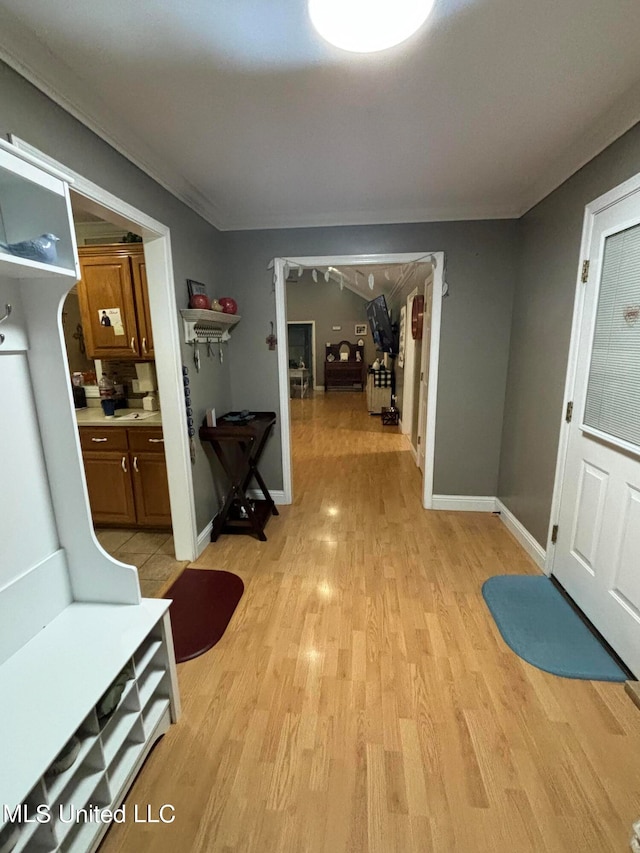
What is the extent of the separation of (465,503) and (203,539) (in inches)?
84.7

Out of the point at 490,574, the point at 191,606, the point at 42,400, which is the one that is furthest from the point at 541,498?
the point at 42,400

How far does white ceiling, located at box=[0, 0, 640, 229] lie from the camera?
1.15m

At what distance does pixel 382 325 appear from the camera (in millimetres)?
6711

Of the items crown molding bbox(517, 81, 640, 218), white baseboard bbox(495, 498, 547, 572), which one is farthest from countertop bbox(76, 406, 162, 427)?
crown molding bbox(517, 81, 640, 218)

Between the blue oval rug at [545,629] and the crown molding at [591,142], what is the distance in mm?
2307

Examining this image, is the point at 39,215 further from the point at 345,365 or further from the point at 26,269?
the point at 345,365

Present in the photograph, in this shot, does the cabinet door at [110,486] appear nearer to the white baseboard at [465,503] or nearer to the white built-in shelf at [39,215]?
the white built-in shelf at [39,215]

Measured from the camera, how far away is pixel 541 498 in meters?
2.45

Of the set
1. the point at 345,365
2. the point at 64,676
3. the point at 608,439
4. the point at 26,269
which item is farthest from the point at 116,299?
the point at 345,365

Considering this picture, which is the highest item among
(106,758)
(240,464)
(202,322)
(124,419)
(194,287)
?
(194,287)

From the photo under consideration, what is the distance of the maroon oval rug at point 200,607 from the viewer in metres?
1.88

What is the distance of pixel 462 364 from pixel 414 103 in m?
1.86

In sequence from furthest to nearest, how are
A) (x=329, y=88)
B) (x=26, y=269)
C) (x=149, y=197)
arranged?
1. (x=149, y=197)
2. (x=329, y=88)
3. (x=26, y=269)

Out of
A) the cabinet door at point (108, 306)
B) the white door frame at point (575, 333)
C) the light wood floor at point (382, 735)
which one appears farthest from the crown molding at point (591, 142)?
the cabinet door at point (108, 306)
